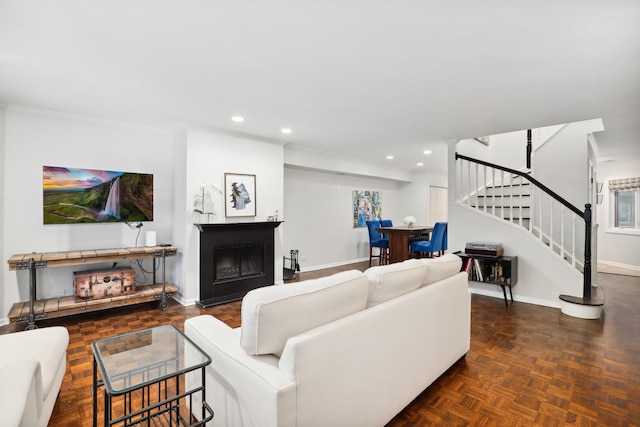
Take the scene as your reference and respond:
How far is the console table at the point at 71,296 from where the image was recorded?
3.06m

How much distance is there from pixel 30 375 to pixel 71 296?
3060 mm

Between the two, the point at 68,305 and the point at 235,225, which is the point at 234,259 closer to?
the point at 235,225

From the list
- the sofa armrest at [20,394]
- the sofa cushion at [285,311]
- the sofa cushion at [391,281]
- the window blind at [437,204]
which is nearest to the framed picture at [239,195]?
the sofa cushion at [391,281]

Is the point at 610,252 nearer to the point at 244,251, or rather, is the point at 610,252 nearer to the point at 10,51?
the point at 244,251

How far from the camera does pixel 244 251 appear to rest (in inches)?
179

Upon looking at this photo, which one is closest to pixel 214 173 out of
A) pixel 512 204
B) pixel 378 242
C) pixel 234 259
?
pixel 234 259

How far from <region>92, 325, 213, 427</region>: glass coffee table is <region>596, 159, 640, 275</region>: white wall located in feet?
26.1

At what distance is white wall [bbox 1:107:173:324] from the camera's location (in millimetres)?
3334

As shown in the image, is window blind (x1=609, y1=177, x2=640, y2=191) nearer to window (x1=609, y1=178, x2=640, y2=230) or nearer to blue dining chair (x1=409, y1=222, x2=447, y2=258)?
window (x1=609, y1=178, x2=640, y2=230)

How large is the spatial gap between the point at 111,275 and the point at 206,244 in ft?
3.49

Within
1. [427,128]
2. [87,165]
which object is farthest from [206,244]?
[427,128]

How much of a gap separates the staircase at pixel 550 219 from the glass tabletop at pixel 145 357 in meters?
4.01

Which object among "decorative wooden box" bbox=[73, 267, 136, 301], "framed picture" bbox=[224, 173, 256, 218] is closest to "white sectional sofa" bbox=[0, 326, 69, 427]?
"decorative wooden box" bbox=[73, 267, 136, 301]

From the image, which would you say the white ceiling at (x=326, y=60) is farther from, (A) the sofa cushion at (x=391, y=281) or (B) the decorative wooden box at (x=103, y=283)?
(B) the decorative wooden box at (x=103, y=283)
